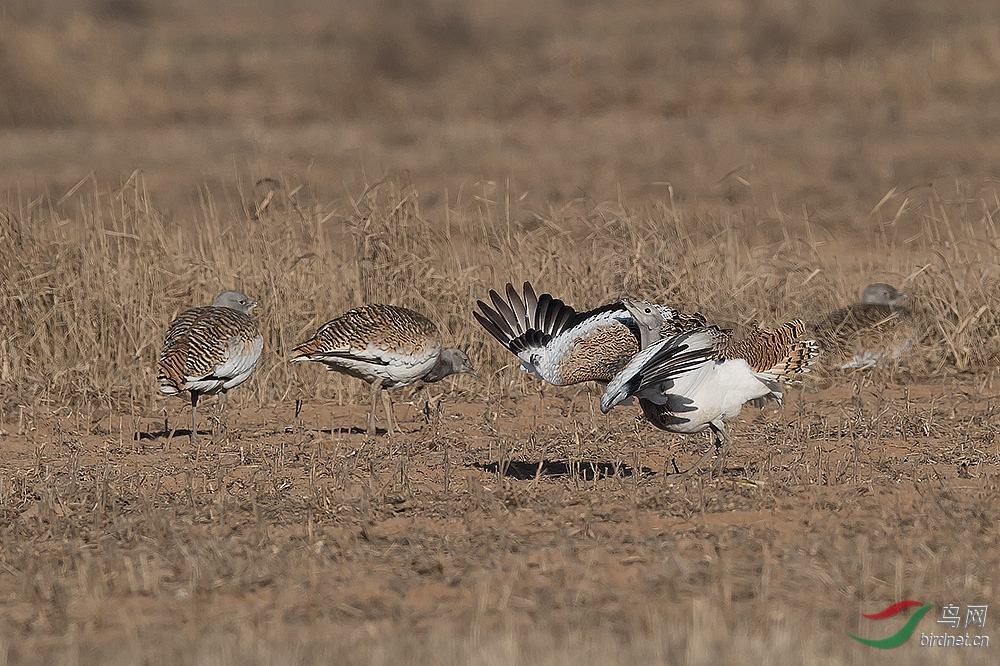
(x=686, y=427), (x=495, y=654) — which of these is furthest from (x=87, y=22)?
(x=495, y=654)

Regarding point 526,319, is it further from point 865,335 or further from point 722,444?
point 865,335

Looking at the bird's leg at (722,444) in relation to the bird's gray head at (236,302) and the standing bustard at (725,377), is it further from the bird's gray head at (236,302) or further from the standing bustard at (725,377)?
the bird's gray head at (236,302)

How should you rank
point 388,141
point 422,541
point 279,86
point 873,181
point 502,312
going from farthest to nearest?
point 279,86 → point 388,141 → point 873,181 → point 502,312 → point 422,541

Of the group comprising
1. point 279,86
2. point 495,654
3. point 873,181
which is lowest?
point 495,654

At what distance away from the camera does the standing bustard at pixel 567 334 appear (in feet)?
24.5

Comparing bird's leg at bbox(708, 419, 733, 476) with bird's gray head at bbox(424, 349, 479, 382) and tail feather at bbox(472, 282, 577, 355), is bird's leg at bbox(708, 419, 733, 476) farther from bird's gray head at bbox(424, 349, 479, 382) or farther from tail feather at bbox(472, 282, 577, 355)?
bird's gray head at bbox(424, 349, 479, 382)

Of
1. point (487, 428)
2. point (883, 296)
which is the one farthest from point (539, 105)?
point (487, 428)

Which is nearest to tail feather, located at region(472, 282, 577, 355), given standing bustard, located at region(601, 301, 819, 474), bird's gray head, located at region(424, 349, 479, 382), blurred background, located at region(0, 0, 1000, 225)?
standing bustard, located at region(601, 301, 819, 474)

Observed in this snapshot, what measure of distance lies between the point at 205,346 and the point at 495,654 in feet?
14.8

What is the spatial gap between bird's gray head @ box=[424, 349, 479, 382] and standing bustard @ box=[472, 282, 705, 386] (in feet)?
4.47

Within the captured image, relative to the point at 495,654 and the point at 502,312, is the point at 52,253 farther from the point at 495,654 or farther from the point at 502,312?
the point at 495,654

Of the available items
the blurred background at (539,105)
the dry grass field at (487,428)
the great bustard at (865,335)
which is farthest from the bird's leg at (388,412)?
the blurred background at (539,105)

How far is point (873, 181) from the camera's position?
1850 cm

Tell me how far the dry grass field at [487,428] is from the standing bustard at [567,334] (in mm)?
496
